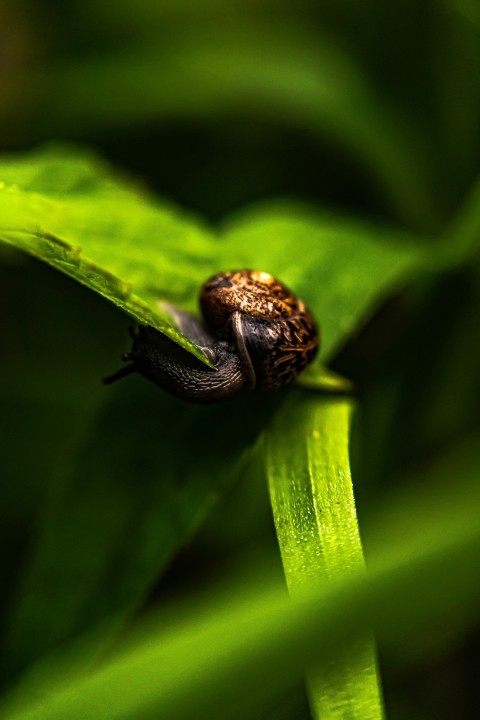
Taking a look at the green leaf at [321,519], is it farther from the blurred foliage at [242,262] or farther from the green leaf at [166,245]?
the green leaf at [166,245]

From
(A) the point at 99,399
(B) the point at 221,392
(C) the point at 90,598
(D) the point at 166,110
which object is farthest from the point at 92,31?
(C) the point at 90,598

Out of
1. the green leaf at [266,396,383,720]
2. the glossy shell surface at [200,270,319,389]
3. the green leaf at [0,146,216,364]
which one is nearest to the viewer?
the green leaf at [266,396,383,720]

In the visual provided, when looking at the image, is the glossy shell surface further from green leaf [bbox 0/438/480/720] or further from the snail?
green leaf [bbox 0/438/480/720]

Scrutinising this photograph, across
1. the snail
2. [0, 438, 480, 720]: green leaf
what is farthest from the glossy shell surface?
[0, 438, 480, 720]: green leaf

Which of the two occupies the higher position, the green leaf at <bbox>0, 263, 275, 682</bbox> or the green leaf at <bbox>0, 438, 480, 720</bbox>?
the green leaf at <bbox>0, 438, 480, 720</bbox>

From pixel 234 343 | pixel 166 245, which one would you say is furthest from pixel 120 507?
pixel 166 245

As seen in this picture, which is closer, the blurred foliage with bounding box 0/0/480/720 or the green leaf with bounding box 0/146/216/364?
the green leaf with bounding box 0/146/216/364

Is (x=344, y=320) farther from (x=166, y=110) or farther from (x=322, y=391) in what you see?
(x=166, y=110)

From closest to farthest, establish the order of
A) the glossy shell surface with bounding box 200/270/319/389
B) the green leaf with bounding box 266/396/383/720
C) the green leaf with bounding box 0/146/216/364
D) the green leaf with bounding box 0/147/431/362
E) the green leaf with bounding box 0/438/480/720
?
1. the green leaf with bounding box 0/438/480/720
2. the green leaf with bounding box 266/396/383/720
3. the green leaf with bounding box 0/146/216/364
4. the green leaf with bounding box 0/147/431/362
5. the glossy shell surface with bounding box 200/270/319/389
